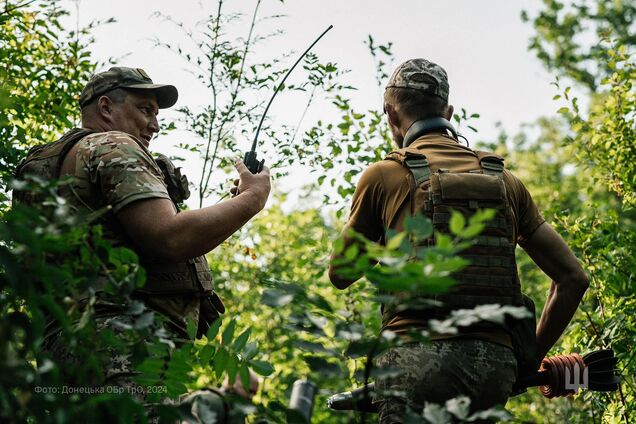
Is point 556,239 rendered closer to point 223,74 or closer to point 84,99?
point 84,99

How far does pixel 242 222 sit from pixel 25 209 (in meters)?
1.67

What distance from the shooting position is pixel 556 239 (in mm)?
3365

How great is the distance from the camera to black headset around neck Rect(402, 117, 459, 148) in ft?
11.1

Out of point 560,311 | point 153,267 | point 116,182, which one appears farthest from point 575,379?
point 116,182

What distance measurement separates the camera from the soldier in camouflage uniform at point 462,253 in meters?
2.89

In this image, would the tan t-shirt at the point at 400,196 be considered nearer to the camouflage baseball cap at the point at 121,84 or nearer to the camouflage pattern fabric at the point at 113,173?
the camouflage pattern fabric at the point at 113,173

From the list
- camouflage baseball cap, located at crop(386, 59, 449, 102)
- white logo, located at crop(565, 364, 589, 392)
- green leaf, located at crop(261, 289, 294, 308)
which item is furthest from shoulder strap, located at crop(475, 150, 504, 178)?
green leaf, located at crop(261, 289, 294, 308)

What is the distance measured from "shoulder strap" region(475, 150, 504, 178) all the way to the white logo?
826mm

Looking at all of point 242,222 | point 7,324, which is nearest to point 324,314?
point 7,324

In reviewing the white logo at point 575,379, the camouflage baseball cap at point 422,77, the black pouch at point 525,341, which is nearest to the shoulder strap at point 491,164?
the camouflage baseball cap at point 422,77

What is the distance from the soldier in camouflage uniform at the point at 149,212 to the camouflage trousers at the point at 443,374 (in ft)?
2.48

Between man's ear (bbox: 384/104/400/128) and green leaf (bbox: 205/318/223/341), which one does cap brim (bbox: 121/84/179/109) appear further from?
green leaf (bbox: 205/318/223/341)

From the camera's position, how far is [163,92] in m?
3.78

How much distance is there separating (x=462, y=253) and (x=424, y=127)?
652mm
